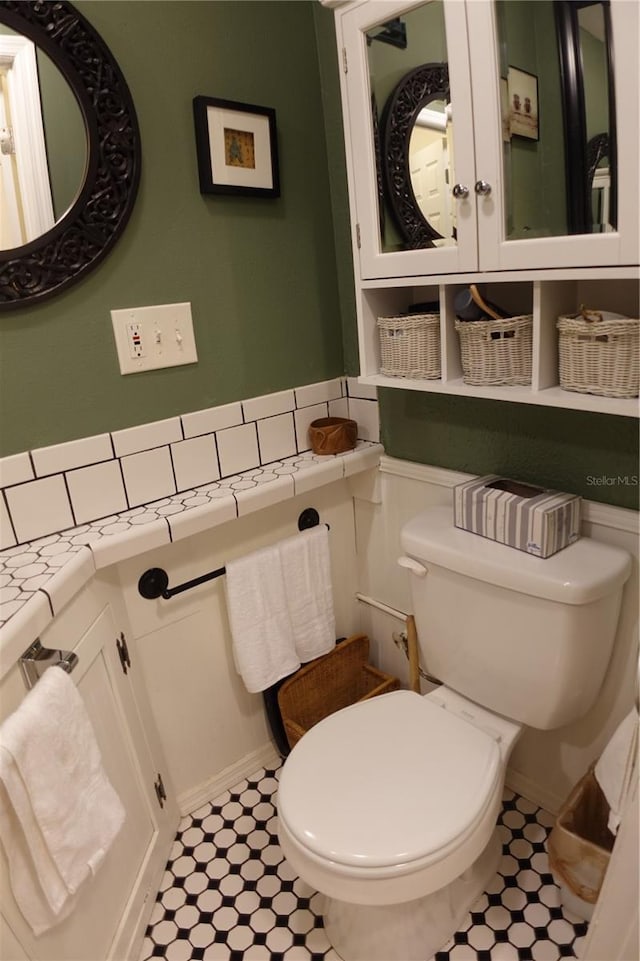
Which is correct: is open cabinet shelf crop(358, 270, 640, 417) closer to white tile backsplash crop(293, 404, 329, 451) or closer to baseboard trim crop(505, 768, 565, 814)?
white tile backsplash crop(293, 404, 329, 451)

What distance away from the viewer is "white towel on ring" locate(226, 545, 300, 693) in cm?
146

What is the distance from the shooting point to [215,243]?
54.6 inches

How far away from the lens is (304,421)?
163 cm

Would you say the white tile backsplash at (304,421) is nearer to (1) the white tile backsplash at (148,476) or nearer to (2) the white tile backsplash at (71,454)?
(1) the white tile backsplash at (148,476)

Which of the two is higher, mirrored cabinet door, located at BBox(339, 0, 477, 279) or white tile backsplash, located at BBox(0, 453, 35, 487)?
mirrored cabinet door, located at BBox(339, 0, 477, 279)

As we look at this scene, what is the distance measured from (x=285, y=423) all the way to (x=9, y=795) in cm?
100

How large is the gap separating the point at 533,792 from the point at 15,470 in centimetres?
143

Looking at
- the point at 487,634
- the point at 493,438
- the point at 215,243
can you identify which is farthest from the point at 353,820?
the point at 215,243

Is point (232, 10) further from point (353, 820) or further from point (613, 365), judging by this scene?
point (353, 820)

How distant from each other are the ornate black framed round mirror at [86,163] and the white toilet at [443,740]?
2.91 ft

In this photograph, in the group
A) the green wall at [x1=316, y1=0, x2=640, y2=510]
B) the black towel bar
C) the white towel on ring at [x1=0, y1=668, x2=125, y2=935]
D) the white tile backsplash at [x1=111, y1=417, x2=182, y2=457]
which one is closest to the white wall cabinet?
the green wall at [x1=316, y1=0, x2=640, y2=510]

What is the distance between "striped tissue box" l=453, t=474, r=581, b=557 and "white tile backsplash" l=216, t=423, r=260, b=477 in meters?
0.52

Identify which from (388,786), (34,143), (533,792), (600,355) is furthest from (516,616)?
(34,143)

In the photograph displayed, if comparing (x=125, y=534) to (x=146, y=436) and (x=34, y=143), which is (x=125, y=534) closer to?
(x=146, y=436)
